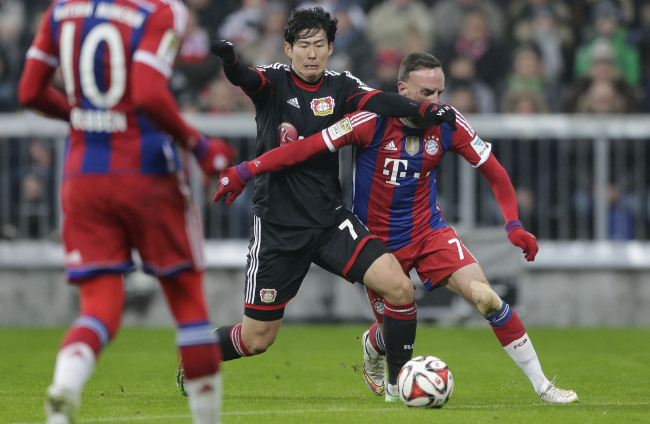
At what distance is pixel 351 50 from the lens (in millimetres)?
13758

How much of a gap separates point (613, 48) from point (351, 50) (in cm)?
Answer: 310

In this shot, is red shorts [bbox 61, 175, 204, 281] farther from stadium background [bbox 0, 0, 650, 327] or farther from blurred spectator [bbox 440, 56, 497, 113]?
blurred spectator [bbox 440, 56, 497, 113]

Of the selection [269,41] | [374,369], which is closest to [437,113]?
[374,369]

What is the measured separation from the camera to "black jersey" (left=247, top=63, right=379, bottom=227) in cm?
693

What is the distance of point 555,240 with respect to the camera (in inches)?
491

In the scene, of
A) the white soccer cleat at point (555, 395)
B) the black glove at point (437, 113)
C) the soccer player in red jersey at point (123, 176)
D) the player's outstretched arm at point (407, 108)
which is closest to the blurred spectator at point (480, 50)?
the player's outstretched arm at point (407, 108)

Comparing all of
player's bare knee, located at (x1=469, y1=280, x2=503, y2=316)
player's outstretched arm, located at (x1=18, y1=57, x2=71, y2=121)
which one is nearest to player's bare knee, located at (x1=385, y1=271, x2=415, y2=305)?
player's bare knee, located at (x1=469, y1=280, x2=503, y2=316)

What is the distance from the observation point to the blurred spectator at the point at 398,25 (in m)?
13.7

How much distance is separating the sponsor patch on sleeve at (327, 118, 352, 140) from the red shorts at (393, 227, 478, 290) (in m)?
0.82

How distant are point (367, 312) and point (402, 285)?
591 centimetres

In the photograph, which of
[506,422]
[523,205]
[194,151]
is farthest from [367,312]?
[194,151]

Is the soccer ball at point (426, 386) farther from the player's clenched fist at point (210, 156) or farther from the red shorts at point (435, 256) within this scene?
the player's clenched fist at point (210, 156)

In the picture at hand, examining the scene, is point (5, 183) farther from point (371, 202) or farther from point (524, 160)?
point (371, 202)

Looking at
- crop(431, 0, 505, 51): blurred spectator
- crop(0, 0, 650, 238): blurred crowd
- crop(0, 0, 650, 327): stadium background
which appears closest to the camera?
crop(0, 0, 650, 327): stadium background
